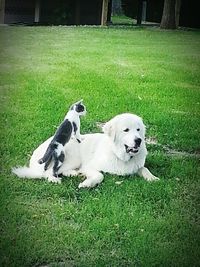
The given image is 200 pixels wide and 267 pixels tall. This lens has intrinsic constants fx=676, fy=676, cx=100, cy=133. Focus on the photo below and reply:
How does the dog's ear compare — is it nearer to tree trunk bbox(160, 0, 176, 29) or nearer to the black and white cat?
the black and white cat

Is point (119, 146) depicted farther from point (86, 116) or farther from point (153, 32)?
point (153, 32)

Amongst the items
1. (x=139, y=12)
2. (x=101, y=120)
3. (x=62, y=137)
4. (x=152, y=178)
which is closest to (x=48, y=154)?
(x=62, y=137)

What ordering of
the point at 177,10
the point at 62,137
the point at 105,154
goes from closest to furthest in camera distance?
the point at 177,10 → the point at 62,137 → the point at 105,154

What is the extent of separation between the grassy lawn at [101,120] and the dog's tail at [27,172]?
0.02 metres

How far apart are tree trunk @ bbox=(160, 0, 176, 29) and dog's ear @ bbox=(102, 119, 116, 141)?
12.0 inches

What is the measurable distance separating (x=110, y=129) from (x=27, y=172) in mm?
270

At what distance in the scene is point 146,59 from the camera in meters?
1.87

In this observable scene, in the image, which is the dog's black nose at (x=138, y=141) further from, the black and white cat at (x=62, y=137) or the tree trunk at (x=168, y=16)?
the tree trunk at (x=168, y=16)

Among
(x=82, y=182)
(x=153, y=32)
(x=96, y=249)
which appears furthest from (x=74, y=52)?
(x=96, y=249)

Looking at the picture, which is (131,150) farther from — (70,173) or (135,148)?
(70,173)

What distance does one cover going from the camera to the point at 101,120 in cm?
195

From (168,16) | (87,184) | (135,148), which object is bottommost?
(87,184)

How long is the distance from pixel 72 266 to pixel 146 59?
0.60 metres

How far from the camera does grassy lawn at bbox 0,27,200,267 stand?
5.61 ft
